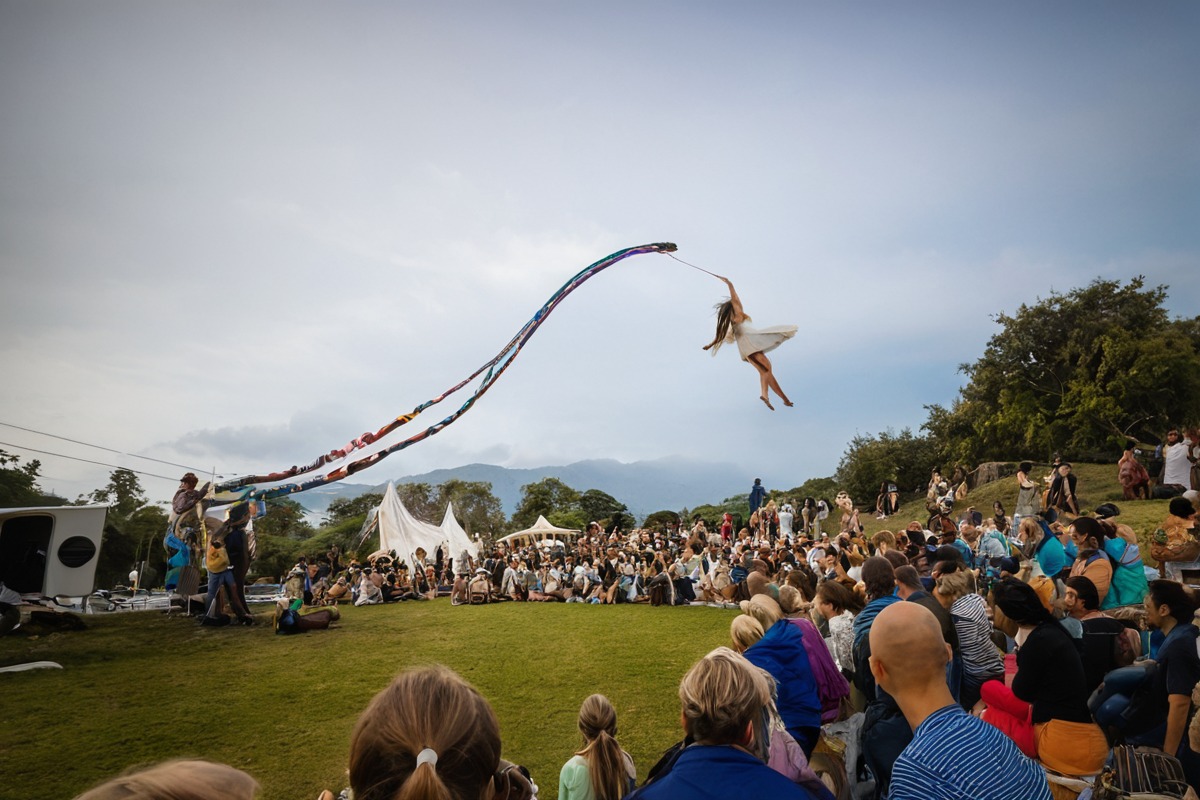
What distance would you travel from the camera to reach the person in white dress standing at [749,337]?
7383 mm

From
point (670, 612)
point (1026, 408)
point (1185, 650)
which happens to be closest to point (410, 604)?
point (670, 612)

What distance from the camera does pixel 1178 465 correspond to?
14.7m

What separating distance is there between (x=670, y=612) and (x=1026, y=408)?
84.0 feet

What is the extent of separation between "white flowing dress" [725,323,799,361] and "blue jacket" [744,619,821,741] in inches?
171

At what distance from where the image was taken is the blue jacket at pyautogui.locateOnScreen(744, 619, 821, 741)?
3.41 m

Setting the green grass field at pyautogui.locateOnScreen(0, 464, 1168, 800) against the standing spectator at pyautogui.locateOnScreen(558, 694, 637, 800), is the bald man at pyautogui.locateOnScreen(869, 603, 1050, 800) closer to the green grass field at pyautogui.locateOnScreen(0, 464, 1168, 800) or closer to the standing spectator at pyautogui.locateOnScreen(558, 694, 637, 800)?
the standing spectator at pyautogui.locateOnScreen(558, 694, 637, 800)

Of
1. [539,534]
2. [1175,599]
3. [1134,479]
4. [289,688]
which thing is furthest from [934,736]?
[539,534]

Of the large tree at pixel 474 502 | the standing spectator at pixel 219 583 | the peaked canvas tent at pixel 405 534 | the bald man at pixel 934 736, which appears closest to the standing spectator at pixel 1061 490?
the bald man at pixel 934 736

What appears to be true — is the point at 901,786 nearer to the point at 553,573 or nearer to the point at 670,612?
the point at 670,612

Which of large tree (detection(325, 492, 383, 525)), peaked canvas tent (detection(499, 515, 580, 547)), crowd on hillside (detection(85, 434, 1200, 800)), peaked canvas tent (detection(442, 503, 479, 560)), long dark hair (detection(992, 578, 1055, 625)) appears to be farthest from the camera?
large tree (detection(325, 492, 383, 525))

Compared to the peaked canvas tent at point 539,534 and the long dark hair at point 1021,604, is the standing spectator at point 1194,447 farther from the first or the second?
the peaked canvas tent at point 539,534

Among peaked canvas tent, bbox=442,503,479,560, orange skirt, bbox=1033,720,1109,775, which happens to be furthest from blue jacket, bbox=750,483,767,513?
orange skirt, bbox=1033,720,1109,775

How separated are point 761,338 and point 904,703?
18.3ft

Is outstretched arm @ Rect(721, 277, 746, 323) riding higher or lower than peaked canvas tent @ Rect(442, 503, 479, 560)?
higher
